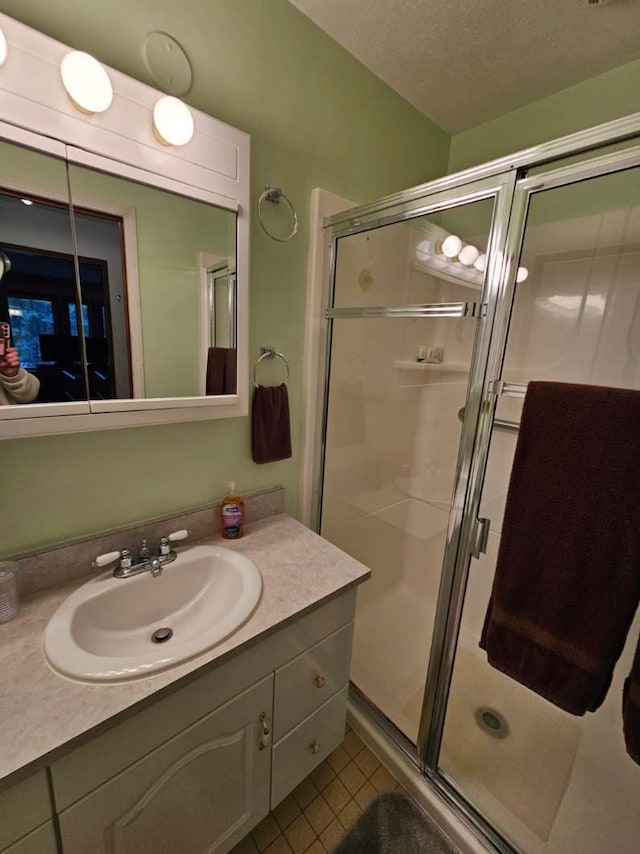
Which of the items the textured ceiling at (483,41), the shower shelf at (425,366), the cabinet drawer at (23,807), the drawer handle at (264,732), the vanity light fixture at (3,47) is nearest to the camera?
the cabinet drawer at (23,807)

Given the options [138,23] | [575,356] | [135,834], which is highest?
[138,23]

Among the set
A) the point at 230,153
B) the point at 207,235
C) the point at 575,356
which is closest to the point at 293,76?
the point at 230,153

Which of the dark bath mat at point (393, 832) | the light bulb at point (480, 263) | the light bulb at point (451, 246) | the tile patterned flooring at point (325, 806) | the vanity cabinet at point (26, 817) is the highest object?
the light bulb at point (451, 246)

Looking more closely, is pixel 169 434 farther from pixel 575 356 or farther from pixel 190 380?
pixel 575 356

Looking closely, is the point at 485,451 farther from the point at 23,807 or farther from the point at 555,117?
the point at 555,117

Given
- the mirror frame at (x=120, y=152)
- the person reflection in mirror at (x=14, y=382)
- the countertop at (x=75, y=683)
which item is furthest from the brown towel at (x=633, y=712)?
the person reflection in mirror at (x=14, y=382)

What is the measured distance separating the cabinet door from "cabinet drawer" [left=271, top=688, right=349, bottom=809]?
0.04 meters

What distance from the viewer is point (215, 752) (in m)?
0.84

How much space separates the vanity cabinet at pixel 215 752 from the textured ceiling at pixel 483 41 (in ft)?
6.00

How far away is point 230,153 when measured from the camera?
3.29ft

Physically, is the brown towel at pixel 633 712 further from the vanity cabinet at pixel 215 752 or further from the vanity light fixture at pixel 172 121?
the vanity light fixture at pixel 172 121

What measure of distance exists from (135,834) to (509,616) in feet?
3.17

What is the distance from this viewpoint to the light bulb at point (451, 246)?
1.32 meters

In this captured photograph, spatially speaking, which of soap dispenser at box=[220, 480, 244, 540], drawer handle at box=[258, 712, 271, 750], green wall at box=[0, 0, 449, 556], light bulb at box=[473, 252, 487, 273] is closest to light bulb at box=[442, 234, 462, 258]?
light bulb at box=[473, 252, 487, 273]
